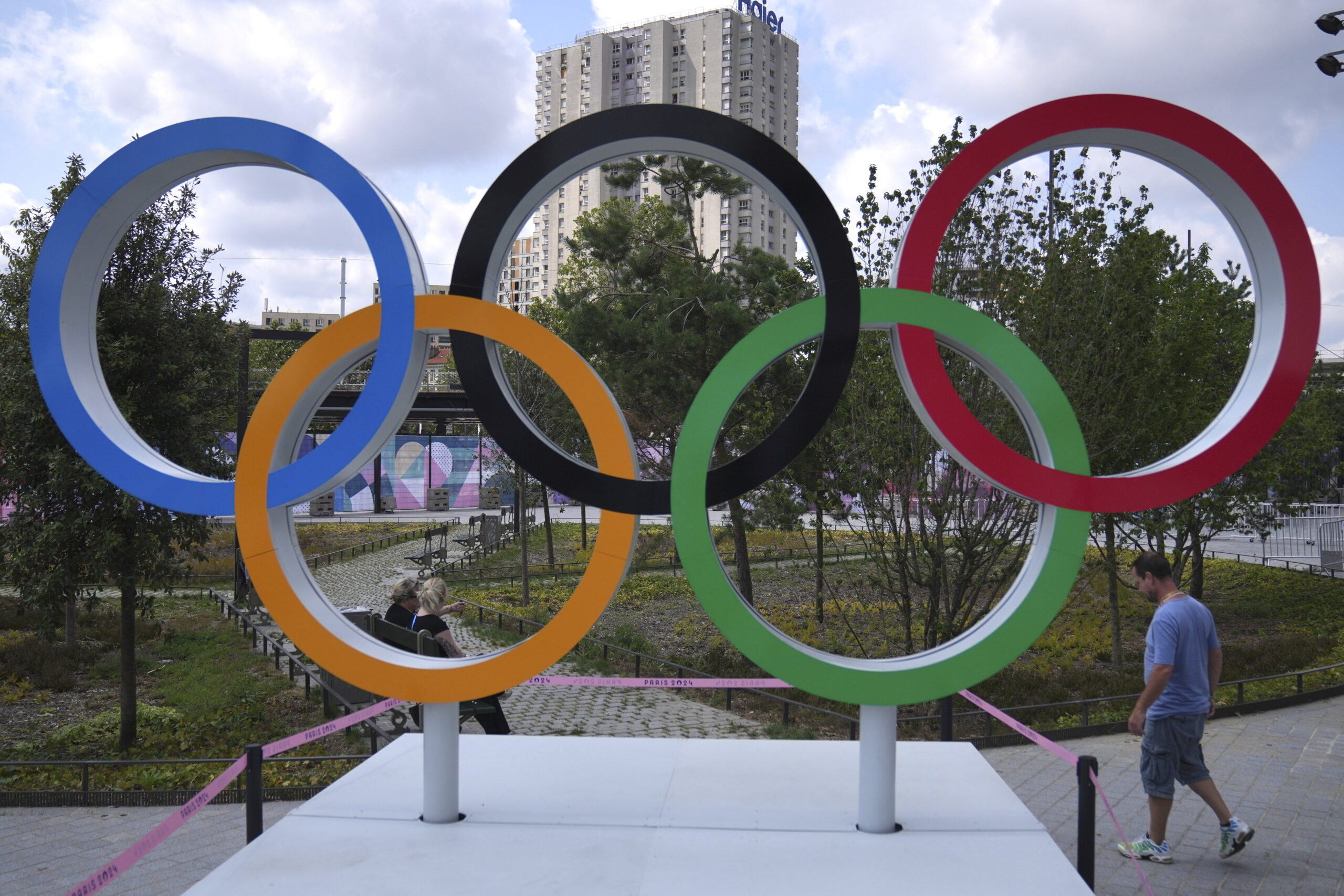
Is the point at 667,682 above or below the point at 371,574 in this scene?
above

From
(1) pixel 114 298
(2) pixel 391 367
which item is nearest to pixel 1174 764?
(2) pixel 391 367

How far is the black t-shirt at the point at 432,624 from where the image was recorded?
7.52 meters

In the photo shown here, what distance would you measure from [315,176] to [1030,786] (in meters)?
7.36

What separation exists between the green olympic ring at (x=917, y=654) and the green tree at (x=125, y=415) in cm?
735

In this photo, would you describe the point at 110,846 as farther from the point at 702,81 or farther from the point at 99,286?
the point at 702,81

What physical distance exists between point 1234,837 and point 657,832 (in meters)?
3.89

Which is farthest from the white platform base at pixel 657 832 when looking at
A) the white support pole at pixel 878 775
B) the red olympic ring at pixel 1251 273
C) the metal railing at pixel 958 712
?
the red olympic ring at pixel 1251 273

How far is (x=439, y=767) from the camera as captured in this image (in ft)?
17.5

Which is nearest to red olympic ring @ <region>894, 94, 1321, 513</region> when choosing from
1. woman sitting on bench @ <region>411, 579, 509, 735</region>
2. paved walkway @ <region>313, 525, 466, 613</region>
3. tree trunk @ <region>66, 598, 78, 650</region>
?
woman sitting on bench @ <region>411, 579, 509, 735</region>

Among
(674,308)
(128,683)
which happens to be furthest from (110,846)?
(674,308)

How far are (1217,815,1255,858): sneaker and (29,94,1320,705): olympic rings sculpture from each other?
224cm

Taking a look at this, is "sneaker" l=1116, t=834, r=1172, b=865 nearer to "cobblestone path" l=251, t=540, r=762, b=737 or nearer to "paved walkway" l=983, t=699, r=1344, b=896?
"paved walkway" l=983, t=699, r=1344, b=896

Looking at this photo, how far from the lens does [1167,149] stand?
5.22 metres

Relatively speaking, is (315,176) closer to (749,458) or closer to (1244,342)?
(749,458)
